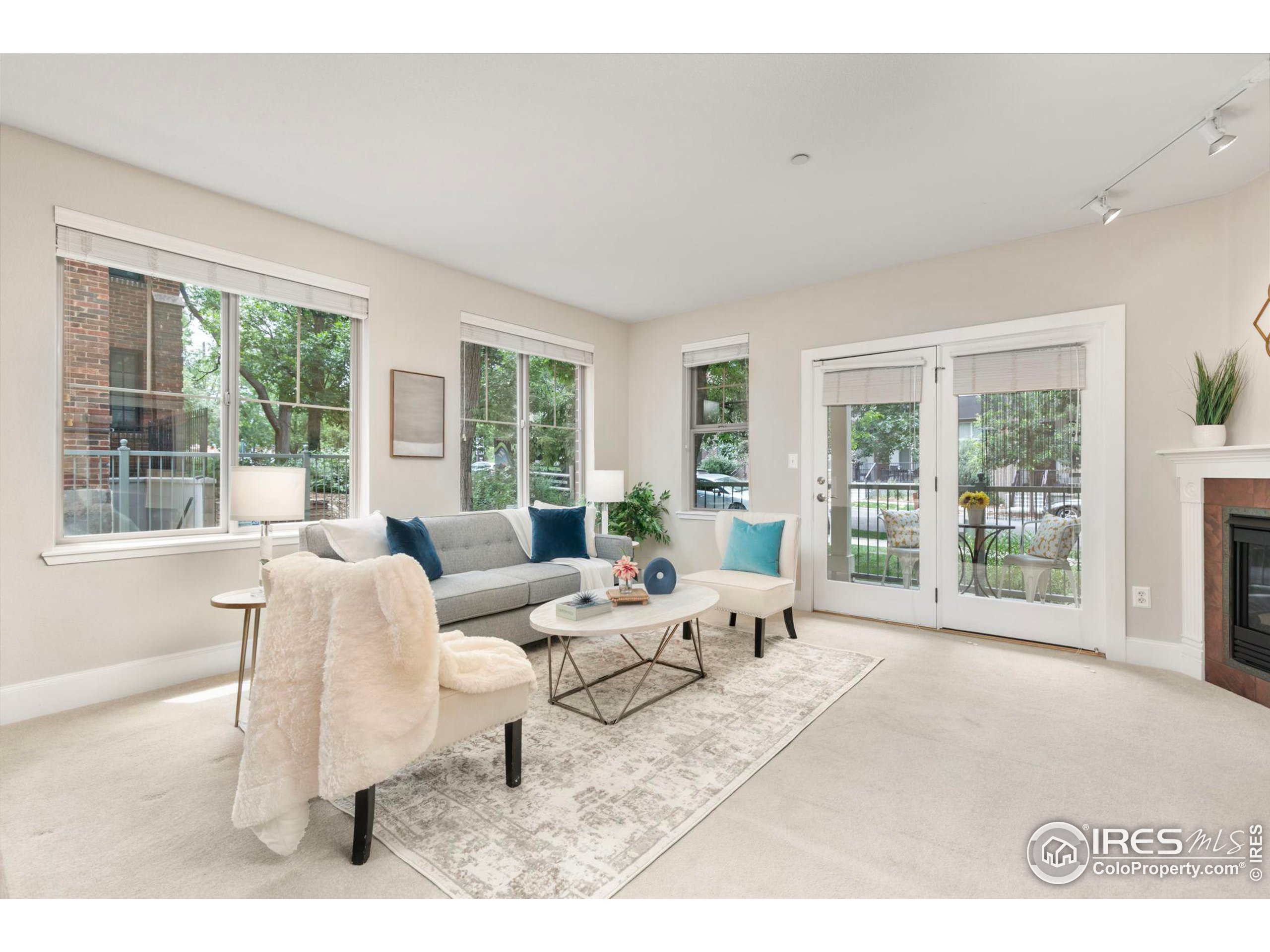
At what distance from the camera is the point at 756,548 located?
4.07m

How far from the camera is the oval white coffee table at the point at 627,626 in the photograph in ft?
8.39

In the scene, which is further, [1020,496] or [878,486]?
[878,486]

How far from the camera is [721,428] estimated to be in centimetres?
537

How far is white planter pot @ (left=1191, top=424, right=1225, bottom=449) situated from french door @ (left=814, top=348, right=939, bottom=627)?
1.37m

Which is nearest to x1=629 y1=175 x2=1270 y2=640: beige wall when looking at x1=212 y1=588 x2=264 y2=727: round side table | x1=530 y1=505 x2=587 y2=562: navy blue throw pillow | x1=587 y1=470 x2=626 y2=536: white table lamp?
x1=587 y1=470 x2=626 y2=536: white table lamp

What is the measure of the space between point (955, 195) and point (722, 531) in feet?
8.62

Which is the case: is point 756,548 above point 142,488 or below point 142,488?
below

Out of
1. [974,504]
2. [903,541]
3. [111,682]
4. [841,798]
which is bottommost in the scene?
[841,798]

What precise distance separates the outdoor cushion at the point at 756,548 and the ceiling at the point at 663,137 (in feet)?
6.50

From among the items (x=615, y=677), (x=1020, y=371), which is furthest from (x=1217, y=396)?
(x=615, y=677)

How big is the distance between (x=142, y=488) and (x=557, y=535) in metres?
2.40

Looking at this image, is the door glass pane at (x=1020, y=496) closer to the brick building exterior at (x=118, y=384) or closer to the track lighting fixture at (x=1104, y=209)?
the track lighting fixture at (x=1104, y=209)

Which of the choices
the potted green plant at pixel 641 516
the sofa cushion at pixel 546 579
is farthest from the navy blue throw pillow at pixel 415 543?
the potted green plant at pixel 641 516

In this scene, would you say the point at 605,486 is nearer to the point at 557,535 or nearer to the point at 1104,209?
the point at 557,535
